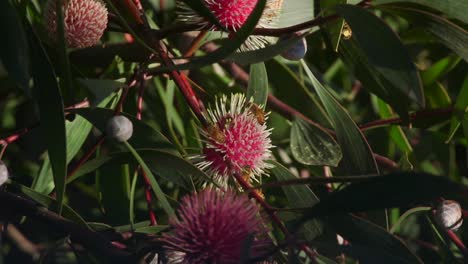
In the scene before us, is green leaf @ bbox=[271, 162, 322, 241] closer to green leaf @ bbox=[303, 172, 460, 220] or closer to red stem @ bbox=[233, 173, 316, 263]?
red stem @ bbox=[233, 173, 316, 263]

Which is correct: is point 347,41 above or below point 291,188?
above

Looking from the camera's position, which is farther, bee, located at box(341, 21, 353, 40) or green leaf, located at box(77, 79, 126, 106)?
bee, located at box(341, 21, 353, 40)

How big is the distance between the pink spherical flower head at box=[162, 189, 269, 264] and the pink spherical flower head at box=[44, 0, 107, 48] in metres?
0.25

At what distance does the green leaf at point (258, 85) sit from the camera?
3.63ft

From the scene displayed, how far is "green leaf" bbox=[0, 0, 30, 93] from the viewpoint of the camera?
78cm

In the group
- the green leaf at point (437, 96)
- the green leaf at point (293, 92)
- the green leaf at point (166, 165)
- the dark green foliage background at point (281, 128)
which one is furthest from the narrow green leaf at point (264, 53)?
the green leaf at point (437, 96)

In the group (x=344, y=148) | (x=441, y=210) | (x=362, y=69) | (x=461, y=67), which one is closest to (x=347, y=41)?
(x=362, y=69)

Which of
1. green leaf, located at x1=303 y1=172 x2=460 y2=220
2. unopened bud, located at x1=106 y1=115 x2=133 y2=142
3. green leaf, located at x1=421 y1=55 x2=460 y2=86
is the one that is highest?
unopened bud, located at x1=106 y1=115 x2=133 y2=142

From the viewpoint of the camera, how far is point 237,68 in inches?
56.2

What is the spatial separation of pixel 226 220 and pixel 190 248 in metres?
0.05

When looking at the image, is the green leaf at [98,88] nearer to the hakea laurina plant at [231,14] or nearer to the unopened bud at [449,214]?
the hakea laurina plant at [231,14]

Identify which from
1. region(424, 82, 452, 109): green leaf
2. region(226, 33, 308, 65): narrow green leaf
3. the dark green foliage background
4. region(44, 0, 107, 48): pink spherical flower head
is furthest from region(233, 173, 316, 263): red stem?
region(424, 82, 452, 109): green leaf

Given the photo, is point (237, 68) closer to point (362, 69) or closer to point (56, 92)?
point (362, 69)

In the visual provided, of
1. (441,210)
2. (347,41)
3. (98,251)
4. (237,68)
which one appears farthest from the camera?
(237,68)
